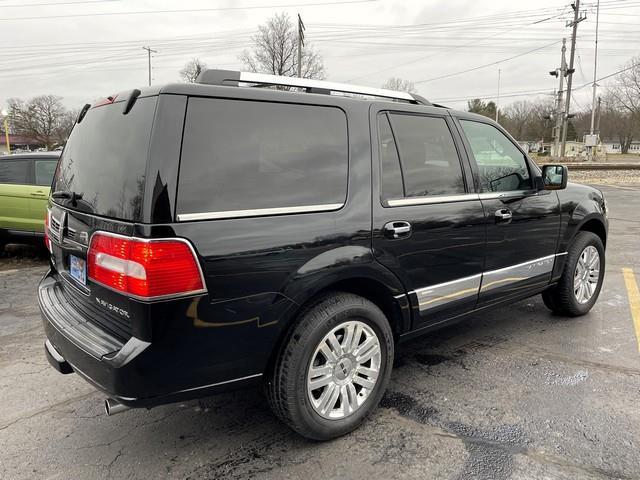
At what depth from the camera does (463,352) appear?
391 cm

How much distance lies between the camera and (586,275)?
4.65 m

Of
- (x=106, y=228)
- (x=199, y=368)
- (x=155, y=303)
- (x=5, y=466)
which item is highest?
(x=106, y=228)

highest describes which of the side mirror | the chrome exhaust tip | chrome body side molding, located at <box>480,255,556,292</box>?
the side mirror

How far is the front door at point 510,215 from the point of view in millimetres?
3518

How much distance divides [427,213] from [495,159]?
A: 42.7 inches

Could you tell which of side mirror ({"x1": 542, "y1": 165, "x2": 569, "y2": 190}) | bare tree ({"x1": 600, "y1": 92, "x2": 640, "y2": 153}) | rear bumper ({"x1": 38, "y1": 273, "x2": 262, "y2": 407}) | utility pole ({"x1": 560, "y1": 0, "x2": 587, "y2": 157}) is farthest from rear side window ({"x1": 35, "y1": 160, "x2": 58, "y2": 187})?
bare tree ({"x1": 600, "y1": 92, "x2": 640, "y2": 153})

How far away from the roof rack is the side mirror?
126 centimetres

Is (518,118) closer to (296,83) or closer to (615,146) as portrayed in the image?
(615,146)

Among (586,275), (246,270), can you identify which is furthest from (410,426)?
(586,275)

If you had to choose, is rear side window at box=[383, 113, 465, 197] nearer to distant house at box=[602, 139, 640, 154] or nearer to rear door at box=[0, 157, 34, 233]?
rear door at box=[0, 157, 34, 233]

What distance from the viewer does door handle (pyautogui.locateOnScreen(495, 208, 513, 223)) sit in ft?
11.5

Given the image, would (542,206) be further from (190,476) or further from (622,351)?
(190,476)

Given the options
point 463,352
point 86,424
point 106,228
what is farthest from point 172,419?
point 463,352

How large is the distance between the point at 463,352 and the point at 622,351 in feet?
4.10
